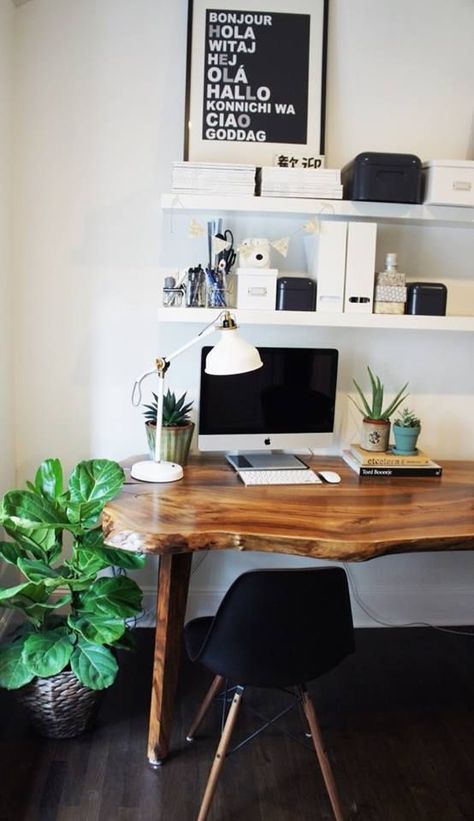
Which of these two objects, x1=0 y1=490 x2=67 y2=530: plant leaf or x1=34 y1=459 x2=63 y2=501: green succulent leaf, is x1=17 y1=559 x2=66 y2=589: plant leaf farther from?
x1=34 y1=459 x2=63 y2=501: green succulent leaf

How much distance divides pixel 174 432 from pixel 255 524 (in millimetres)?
612

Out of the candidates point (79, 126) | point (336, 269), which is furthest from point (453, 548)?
point (79, 126)

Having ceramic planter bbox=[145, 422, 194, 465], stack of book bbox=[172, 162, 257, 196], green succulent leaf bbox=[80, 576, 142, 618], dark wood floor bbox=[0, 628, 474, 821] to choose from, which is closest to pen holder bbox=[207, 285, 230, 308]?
stack of book bbox=[172, 162, 257, 196]

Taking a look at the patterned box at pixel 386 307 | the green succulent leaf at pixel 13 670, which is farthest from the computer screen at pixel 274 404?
the green succulent leaf at pixel 13 670

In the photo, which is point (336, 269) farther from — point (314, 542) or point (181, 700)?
point (181, 700)

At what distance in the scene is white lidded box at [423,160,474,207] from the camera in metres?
2.30

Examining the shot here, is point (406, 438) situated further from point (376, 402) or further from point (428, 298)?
point (428, 298)

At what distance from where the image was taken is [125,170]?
99.7 inches

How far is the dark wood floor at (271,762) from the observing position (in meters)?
1.88

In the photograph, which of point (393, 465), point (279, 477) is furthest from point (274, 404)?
point (393, 465)

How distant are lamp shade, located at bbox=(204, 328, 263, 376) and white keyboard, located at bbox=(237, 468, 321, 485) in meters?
0.44

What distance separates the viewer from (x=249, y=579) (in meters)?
1.59

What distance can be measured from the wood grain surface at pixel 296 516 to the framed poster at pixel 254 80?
119 cm

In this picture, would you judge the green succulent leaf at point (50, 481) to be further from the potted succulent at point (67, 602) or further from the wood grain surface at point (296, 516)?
the wood grain surface at point (296, 516)
